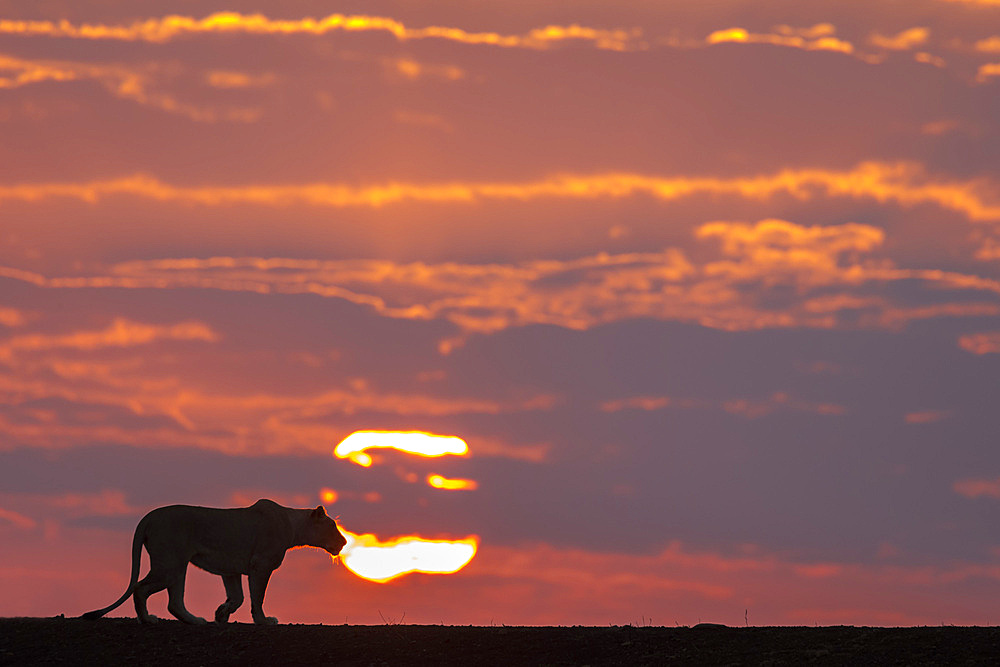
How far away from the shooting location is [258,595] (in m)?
25.8

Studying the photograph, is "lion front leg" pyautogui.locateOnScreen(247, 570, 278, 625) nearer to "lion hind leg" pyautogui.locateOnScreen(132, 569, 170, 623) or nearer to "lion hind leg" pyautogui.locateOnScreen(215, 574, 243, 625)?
"lion hind leg" pyautogui.locateOnScreen(215, 574, 243, 625)

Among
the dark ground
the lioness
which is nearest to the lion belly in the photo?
the lioness

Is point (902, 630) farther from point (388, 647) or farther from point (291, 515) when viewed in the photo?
point (291, 515)

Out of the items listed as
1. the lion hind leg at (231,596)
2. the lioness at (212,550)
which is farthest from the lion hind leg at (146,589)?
the lion hind leg at (231,596)

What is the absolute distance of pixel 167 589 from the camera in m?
25.0

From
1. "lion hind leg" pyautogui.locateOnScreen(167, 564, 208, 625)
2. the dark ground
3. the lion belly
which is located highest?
the lion belly

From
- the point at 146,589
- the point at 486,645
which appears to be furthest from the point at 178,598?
the point at 486,645

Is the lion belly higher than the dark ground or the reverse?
higher

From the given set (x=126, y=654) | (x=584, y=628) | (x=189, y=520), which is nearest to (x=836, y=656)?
(x=584, y=628)

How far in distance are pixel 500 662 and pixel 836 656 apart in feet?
16.1

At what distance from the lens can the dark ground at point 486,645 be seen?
63.5 ft

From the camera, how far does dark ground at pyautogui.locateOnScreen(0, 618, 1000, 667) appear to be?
1936 centimetres

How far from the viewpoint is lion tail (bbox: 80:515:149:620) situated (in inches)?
937

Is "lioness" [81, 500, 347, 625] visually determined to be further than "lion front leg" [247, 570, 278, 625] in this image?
No
